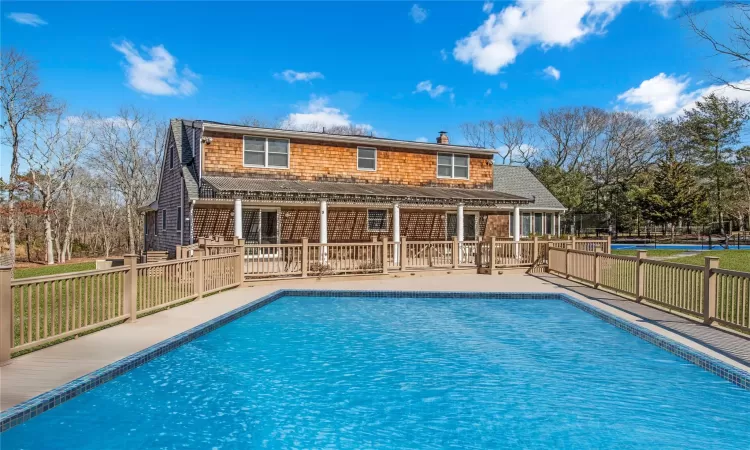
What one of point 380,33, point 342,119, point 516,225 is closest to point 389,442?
point 516,225

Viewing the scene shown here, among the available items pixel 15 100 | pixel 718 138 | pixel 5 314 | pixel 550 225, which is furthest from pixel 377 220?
pixel 718 138

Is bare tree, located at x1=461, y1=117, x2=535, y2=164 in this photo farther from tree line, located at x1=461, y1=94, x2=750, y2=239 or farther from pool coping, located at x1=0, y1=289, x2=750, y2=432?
pool coping, located at x1=0, y1=289, x2=750, y2=432

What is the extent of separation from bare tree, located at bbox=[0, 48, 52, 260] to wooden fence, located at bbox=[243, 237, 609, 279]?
1941 centimetres

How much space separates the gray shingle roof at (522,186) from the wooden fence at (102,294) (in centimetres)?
1830

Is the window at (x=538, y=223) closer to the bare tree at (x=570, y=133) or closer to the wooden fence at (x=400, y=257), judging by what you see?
the wooden fence at (x=400, y=257)

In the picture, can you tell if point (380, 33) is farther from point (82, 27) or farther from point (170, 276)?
point (170, 276)

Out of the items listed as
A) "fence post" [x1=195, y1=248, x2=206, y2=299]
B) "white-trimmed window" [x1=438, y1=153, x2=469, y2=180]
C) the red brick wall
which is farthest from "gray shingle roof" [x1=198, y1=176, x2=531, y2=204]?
"fence post" [x1=195, y1=248, x2=206, y2=299]

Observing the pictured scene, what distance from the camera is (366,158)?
19.2 m

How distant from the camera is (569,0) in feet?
64.3

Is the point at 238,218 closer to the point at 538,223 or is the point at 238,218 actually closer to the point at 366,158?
the point at 366,158

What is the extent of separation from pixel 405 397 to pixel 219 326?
413 cm

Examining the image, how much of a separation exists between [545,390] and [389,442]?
212 centimetres

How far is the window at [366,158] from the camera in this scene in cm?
1908

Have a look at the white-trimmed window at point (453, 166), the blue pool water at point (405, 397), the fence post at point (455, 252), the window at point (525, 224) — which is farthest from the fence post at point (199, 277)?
the window at point (525, 224)
